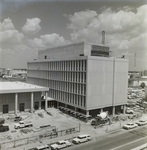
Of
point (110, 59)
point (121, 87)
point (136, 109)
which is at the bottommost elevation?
point (136, 109)

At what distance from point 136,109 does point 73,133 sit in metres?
41.5

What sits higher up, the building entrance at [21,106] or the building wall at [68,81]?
the building wall at [68,81]

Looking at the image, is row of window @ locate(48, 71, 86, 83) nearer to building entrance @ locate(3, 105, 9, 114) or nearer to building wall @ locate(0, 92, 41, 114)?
building wall @ locate(0, 92, 41, 114)

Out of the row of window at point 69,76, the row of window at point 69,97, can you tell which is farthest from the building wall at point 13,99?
the row of window at point 69,76

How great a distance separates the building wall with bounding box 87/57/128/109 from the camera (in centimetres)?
5247

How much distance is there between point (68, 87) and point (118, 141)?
2783 centimetres

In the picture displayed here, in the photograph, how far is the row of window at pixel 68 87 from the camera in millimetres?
54094

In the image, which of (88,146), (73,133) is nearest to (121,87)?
(73,133)

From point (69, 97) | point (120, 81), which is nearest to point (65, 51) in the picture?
point (69, 97)

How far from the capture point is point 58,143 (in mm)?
35219

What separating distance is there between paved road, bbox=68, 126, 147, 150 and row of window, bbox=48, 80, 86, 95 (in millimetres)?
17013

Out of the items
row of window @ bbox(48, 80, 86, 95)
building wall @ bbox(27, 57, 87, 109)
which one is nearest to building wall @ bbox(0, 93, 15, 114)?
building wall @ bbox(27, 57, 87, 109)

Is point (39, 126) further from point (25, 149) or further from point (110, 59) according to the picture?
point (110, 59)

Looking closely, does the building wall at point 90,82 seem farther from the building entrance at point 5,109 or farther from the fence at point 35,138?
the building entrance at point 5,109
